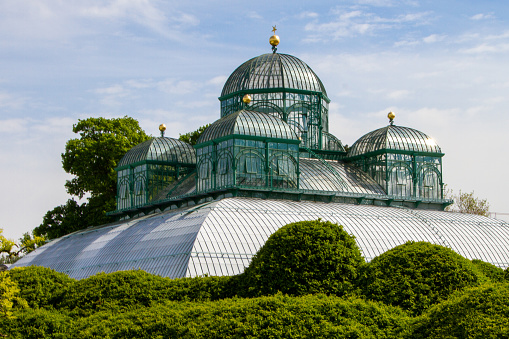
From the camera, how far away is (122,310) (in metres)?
32.0

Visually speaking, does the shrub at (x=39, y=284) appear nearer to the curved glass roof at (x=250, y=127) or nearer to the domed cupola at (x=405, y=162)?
the curved glass roof at (x=250, y=127)

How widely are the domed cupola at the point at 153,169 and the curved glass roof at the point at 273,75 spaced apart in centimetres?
569

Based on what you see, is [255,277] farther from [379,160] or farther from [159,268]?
[379,160]

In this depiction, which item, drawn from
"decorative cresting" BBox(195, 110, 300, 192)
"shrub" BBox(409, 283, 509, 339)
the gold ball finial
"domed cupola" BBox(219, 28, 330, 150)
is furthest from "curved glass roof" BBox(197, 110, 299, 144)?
"shrub" BBox(409, 283, 509, 339)

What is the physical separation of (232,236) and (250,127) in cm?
1018

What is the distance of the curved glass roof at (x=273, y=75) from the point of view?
2344 inches

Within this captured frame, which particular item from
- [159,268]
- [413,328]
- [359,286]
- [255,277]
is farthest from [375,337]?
[159,268]

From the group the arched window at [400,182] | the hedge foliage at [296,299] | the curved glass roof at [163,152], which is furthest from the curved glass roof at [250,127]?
the hedge foliage at [296,299]

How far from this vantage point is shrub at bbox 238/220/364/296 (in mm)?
29719

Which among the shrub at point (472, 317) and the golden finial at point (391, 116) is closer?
the shrub at point (472, 317)

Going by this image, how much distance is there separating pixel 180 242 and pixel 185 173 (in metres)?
18.0

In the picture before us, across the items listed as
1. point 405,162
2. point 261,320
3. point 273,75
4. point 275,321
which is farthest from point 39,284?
point 405,162

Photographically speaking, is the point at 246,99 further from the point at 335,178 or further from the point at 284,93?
the point at 335,178

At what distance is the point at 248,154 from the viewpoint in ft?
166
